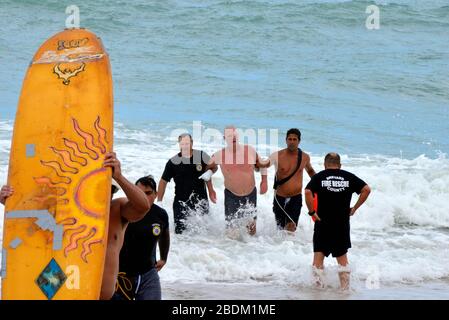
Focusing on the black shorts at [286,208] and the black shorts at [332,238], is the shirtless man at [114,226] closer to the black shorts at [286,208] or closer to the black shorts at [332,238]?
the black shorts at [332,238]

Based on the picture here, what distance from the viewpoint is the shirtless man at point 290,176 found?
10.0 metres

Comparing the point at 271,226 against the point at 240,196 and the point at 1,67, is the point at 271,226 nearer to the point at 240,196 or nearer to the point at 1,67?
the point at 240,196

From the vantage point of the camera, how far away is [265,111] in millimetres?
19953

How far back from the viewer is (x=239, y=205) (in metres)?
10.2

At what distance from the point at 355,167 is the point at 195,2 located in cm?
1368

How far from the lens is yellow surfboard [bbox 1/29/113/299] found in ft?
17.6

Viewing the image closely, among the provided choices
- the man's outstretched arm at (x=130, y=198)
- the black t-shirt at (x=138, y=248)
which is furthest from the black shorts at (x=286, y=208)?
the man's outstretched arm at (x=130, y=198)

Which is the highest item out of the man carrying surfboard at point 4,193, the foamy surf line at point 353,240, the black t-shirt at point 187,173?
the black t-shirt at point 187,173

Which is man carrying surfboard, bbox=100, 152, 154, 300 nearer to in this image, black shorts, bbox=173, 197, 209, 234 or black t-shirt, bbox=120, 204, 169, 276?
black t-shirt, bbox=120, 204, 169, 276

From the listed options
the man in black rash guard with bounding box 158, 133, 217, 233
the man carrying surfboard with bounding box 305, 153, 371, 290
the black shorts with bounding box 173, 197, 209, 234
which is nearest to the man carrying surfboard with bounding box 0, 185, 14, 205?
the man carrying surfboard with bounding box 305, 153, 371, 290

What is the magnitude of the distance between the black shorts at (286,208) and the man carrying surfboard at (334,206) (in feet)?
6.99

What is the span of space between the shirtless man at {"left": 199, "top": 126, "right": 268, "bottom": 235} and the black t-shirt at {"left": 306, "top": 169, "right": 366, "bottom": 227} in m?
2.31

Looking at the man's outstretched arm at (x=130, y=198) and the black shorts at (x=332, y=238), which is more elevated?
the man's outstretched arm at (x=130, y=198)
